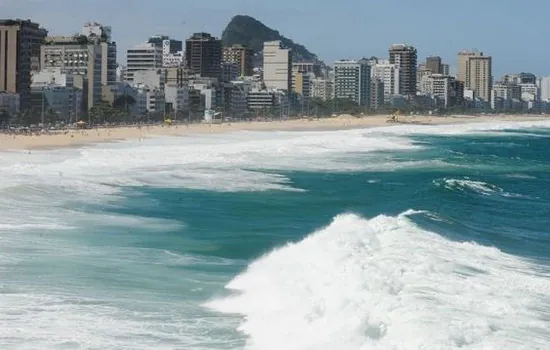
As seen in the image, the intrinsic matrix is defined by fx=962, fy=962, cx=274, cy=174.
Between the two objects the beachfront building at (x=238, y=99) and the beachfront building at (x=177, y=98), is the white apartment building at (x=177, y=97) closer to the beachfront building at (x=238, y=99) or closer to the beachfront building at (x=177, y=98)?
the beachfront building at (x=177, y=98)

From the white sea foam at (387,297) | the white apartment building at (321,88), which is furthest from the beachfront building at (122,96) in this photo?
the white sea foam at (387,297)

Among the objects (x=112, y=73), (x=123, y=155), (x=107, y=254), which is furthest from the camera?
(x=112, y=73)

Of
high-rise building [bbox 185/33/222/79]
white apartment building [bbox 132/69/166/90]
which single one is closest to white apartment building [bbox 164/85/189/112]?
white apartment building [bbox 132/69/166/90]

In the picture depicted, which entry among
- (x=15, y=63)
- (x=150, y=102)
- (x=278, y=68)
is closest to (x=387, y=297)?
(x=15, y=63)

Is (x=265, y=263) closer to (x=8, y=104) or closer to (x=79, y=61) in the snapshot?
(x=8, y=104)

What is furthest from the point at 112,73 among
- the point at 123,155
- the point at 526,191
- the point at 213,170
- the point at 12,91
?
the point at 526,191

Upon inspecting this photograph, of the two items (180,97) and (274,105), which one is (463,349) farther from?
(274,105)

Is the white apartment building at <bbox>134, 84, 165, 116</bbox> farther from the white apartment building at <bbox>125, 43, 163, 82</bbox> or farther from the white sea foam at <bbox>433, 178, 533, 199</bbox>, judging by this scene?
the white sea foam at <bbox>433, 178, 533, 199</bbox>
